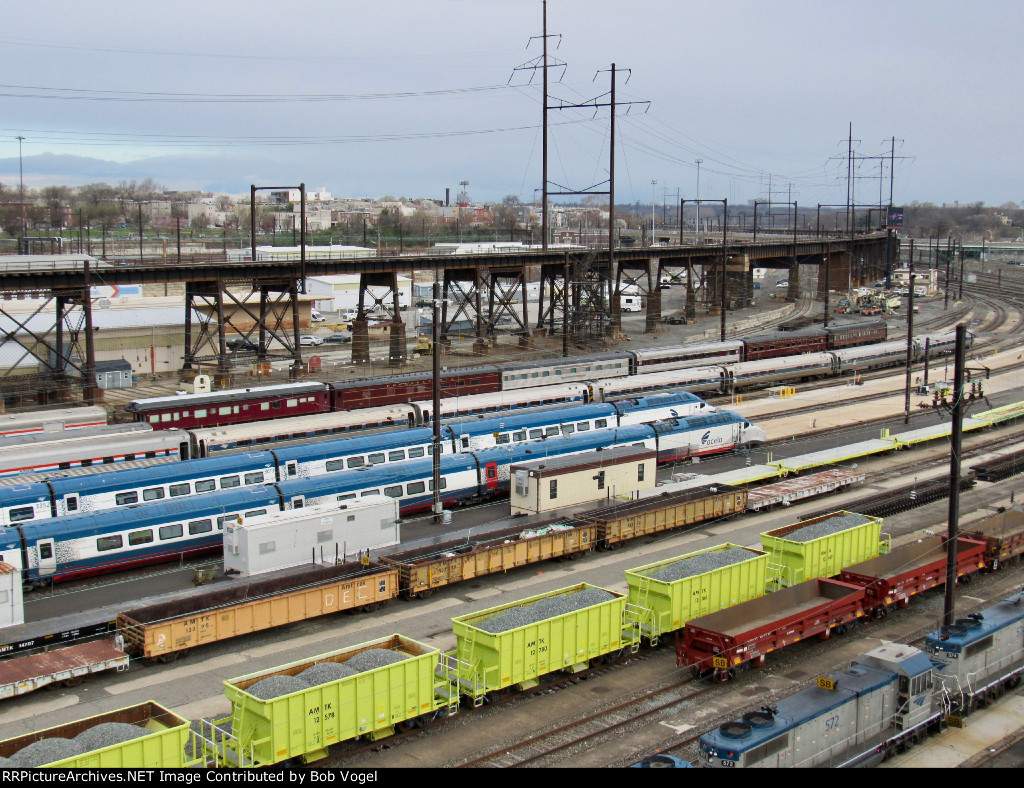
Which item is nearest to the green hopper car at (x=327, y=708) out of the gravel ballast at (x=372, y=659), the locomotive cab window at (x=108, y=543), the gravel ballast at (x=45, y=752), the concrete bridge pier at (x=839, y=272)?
the gravel ballast at (x=372, y=659)

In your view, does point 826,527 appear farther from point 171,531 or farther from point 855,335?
point 855,335

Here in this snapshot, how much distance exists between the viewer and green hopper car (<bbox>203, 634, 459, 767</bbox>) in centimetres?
1892

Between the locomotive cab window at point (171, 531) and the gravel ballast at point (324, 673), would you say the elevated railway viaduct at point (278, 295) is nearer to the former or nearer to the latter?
the locomotive cab window at point (171, 531)

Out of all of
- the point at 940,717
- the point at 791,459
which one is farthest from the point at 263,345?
the point at 940,717

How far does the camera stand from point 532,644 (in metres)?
23.0

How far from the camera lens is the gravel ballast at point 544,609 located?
23078 mm

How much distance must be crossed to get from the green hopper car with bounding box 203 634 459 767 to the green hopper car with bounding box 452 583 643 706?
2.56ft

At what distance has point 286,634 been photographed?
2744 cm

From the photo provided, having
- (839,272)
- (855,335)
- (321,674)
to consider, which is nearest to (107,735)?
(321,674)

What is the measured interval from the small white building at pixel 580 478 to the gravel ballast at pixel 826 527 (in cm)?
854

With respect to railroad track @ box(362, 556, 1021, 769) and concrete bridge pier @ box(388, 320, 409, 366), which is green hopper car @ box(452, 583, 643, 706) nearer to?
railroad track @ box(362, 556, 1021, 769)

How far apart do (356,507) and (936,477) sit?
27516 millimetres

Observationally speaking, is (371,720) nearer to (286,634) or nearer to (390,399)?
(286,634)

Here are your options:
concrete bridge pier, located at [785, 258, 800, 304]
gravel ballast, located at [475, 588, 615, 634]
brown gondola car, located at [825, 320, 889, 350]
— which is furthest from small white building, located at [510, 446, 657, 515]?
concrete bridge pier, located at [785, 258, 800, 304]
